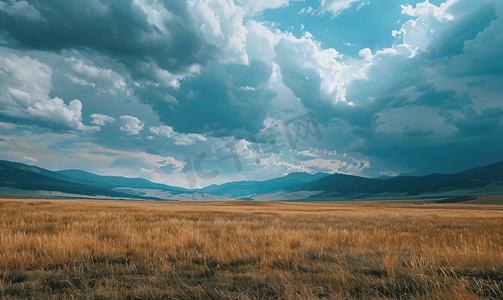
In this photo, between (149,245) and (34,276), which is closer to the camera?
(34,276)

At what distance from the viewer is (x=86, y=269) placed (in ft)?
15.5

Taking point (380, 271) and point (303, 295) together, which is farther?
point (380, 271)

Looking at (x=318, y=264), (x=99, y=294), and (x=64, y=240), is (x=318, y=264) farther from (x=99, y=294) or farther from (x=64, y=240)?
(x=64, y=240)

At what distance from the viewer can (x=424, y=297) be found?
10.4ft

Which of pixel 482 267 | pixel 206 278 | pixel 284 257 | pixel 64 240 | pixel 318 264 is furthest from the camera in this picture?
pixel 64 240

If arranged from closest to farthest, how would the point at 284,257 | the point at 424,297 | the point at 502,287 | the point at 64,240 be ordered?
the point at 424,297
the point at 502,287
the point at 284,257
the point at 64,240

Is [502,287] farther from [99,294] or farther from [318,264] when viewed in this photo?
[99,294]

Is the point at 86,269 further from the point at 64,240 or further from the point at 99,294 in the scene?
the point at 64,240

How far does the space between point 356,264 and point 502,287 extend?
6.94 feet

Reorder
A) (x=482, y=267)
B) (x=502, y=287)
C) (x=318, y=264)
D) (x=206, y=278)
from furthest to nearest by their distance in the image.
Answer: (x=318, y=264) → (x=482, y=267) → (x=206, y=278) → (x=502, y=287)

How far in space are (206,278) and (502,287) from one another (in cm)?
467

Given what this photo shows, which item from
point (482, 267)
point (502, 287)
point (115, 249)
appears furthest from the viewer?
point (115, 249)

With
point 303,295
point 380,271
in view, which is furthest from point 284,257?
point 303,295

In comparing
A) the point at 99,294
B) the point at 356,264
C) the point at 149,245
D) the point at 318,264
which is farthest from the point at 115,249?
the point at 356,264
